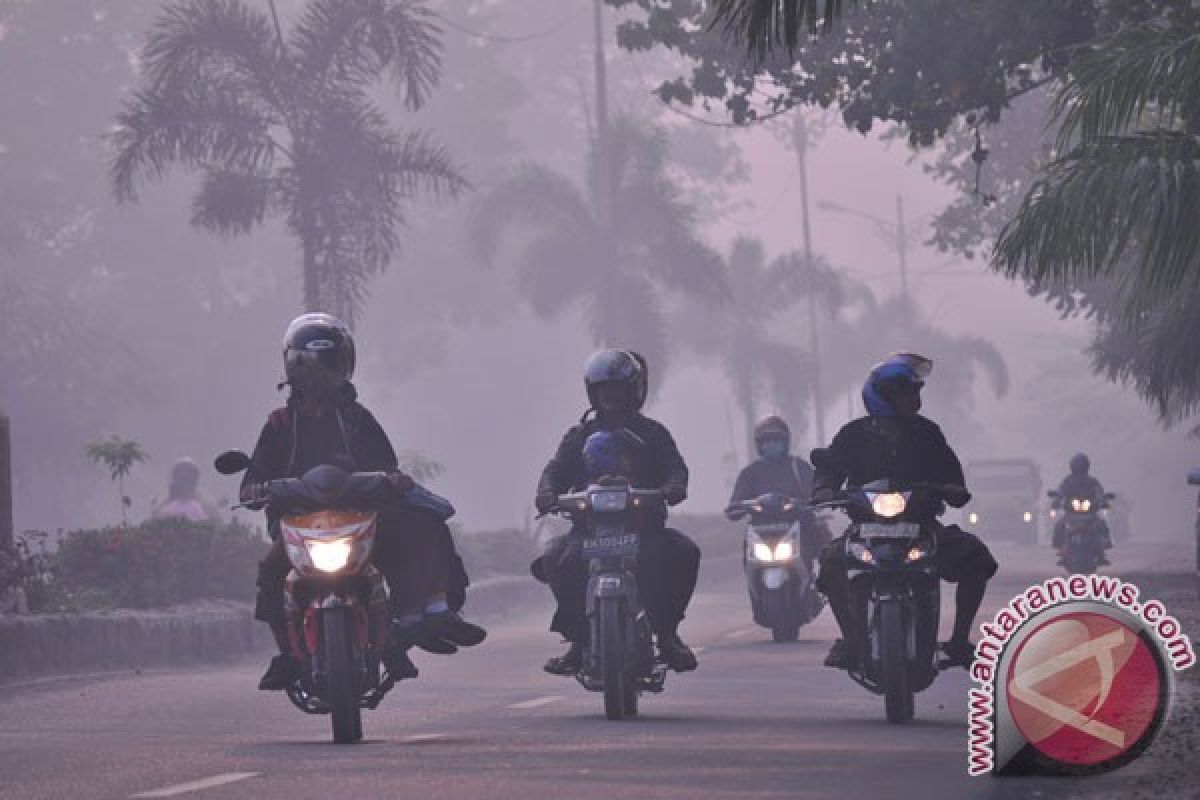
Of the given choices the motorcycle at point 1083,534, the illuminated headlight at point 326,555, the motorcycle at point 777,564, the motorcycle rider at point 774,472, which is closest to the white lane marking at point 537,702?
the illuminated headlight at point 326,555

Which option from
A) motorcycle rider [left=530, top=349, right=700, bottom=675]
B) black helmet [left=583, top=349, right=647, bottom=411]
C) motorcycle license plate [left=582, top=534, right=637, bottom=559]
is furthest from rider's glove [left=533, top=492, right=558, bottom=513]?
black helmet [left=583, top=349, right=647, bottom=411]

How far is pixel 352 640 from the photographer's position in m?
12.2

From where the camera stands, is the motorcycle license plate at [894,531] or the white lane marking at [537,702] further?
the white lane marking at [537,702]

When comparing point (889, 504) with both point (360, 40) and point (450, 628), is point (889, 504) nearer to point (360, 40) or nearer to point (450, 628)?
point (450, 628)

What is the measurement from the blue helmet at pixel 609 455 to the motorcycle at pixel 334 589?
7.19 ft

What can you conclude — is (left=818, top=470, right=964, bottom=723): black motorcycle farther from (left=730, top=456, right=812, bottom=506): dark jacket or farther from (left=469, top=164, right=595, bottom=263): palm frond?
(left=469, top=164, right=595, bottom=263): palm frond

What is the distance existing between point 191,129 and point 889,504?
70.5 ft

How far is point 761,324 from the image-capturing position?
74.8 metres

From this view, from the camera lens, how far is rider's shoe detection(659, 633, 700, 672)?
1414cm

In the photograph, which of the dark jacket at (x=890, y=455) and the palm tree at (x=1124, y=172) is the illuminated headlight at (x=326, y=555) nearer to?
the dark jacket at (x=890, y=455)

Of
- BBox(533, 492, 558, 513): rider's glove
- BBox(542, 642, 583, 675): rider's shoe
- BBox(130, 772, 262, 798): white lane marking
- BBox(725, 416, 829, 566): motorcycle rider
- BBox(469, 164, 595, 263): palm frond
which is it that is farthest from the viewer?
BBox(469, 164, 595, 263): palm frond

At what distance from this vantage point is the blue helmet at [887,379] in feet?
45.0

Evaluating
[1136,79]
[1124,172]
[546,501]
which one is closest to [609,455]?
[546,501]

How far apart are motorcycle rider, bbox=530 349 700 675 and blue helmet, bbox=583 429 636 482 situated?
14 mm
